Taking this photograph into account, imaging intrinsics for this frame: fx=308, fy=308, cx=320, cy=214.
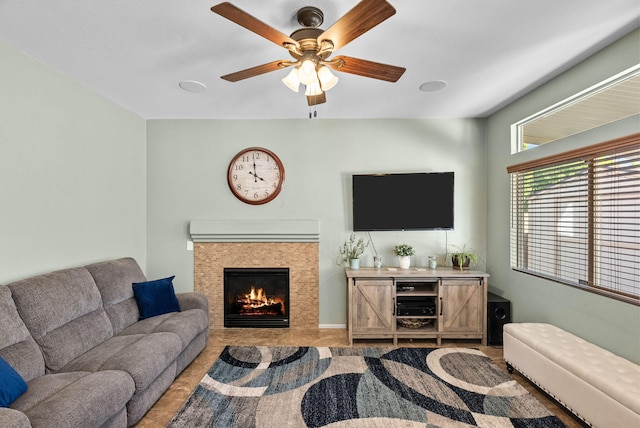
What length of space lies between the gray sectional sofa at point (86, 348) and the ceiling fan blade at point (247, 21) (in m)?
2.07

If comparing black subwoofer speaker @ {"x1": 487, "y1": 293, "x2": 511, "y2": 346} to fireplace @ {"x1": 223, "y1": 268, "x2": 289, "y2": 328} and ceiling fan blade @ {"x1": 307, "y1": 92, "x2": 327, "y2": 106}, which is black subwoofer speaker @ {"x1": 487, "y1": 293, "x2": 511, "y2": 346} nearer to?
fireplace @ {"x1": 223, "y1": 268, "x2": 289, "y2": 328}

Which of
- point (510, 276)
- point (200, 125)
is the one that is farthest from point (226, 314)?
point (510, 276)

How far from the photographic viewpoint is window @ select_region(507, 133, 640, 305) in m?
2.17

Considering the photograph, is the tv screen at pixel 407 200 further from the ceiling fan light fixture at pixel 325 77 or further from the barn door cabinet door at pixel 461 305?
the ceiling fan light fixture at pixel 325 77

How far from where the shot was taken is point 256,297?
400cm

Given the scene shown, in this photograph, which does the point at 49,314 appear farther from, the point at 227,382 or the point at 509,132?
the point at 509,132

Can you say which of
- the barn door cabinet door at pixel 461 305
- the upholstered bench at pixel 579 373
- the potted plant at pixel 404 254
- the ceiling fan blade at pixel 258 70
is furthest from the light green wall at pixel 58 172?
the upholstered bench at pixel 579 373

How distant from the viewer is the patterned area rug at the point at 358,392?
215 cm

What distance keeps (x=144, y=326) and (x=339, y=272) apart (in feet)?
7.20

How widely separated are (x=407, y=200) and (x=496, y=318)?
1.63 metres

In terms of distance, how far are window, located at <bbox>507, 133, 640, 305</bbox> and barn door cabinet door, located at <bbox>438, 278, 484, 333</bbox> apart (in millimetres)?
553

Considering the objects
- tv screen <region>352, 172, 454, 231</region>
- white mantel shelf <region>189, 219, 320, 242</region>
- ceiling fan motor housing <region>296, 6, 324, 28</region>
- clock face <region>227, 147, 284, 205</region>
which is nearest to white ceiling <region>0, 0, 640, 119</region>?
ceiling fan motor housing <region>296, 6, 324, 28</region>

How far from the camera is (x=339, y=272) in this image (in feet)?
13.0

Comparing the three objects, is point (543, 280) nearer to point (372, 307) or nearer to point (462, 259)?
point (462, 259)
